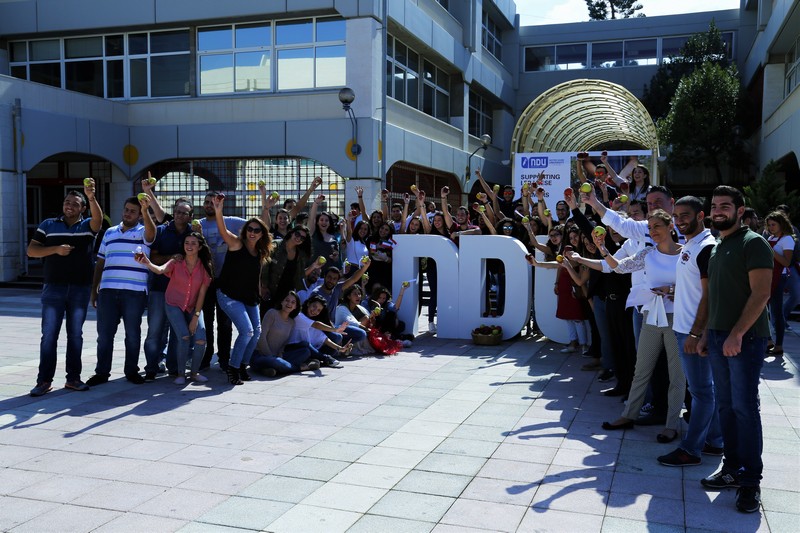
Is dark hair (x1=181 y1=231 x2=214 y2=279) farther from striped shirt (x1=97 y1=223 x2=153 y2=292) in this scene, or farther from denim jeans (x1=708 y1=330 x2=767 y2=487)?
denim jeans (x1=708 y1=330 x2=767 y2=487)

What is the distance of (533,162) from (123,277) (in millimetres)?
11746

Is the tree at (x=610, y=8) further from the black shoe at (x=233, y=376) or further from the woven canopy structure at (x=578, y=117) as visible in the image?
the black shoe at (x=233, y=376)

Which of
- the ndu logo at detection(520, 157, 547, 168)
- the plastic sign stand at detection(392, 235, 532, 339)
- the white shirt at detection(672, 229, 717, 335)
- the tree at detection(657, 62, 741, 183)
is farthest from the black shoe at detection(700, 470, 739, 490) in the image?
the tree at detection(657, 62, 741, 183)

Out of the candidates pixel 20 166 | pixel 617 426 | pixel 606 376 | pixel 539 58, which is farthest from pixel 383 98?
pixel 539 58

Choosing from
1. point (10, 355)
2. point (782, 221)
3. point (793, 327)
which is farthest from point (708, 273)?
point (793, 327)

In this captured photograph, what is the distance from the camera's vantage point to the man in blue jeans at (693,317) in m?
5.15

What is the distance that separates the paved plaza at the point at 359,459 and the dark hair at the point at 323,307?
36.1 inches

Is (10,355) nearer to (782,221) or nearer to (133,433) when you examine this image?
(133,433)

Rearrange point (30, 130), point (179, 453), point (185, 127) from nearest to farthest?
point (179, 453) → point (30, 130) → point (185, 127)

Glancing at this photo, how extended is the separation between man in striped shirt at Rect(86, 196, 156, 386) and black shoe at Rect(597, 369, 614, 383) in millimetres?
5033

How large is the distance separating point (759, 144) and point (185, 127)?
2018 centimetres

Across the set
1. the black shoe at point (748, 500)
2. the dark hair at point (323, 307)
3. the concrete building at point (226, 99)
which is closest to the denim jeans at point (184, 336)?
the dark hair at point (323, 307)

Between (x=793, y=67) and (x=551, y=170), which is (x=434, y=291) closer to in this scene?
(x=551, y=170)

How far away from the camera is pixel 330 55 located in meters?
20.8
